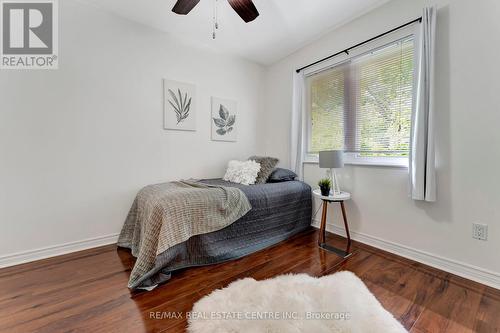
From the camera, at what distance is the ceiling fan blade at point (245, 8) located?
1763mm

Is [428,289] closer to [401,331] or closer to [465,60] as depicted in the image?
[401,331]

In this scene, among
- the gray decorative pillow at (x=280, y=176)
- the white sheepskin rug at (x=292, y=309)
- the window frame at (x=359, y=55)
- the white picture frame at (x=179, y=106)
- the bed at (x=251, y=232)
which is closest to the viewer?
the white sheepskin rug at (x=292, y=309)

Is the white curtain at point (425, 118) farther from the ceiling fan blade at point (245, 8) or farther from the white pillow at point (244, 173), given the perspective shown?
the white pillow at point (244, 173)

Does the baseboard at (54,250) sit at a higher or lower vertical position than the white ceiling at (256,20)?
lower

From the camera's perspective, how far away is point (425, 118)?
1.85 meters

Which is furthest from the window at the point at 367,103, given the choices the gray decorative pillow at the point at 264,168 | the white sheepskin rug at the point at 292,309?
the white sheepskin rug at the point at 292,309

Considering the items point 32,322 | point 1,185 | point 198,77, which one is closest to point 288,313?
point 32,322

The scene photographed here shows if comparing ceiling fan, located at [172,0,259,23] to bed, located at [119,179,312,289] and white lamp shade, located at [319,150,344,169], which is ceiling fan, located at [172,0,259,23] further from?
bed, located at [119,179,312,289]

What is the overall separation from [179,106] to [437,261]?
3.14 m

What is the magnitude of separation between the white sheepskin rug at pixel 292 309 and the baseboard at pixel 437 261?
79 centimetres

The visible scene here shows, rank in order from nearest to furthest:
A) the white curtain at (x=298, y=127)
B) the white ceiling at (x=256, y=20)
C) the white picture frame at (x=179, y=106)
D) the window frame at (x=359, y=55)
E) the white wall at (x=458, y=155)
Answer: the white wall at (x=458, y=155) < the window frame at (x=359, y=55) < the white ceiling at (x=256, y=20) < the white picture frame at (x=179, y=106) < the white curtain at (x=298, y=127)

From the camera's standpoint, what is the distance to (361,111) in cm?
247

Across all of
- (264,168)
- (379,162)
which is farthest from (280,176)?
(379,162)

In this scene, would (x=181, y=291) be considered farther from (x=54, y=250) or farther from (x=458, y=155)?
(x=458, y=155)
